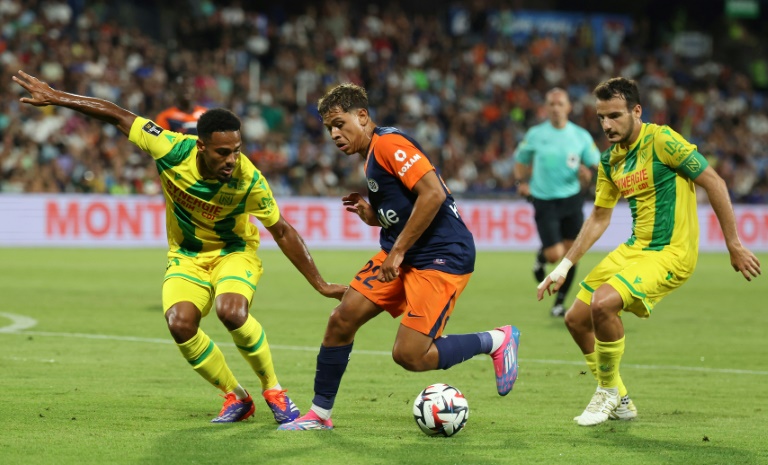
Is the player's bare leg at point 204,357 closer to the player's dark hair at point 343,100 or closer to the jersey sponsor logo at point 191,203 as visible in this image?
the jersey sponsor logo at point 191,203

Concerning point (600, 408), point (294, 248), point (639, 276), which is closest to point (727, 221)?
point (639, 276)

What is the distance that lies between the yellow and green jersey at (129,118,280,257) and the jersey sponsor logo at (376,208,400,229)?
2.48ft

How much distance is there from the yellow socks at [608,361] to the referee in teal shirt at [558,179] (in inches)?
246

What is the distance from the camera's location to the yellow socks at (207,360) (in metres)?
6.71

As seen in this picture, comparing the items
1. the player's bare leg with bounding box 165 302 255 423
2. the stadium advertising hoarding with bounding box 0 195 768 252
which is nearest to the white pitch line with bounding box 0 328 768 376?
the player's bare leg with bounding box 165 302 255 423

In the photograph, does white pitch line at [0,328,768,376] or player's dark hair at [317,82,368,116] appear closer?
player's dark hair at [317,82,368,116]

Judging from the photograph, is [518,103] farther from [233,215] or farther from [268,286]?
[233,215]

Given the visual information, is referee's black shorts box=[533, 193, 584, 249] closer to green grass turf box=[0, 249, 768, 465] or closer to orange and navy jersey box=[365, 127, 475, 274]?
green grass turf box=[0, 249, 768, 465]

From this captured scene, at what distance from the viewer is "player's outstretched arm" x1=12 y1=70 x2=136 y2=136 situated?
6.95 m

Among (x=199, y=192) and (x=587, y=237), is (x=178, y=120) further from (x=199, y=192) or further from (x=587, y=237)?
(x=587, y=237)

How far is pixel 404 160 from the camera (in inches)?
250

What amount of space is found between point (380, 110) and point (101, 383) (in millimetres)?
20956

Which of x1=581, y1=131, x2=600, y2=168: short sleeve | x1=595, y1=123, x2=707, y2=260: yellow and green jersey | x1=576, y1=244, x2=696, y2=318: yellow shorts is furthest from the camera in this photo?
x1=581, y1=131, x2=600, y2=168: short sleeve

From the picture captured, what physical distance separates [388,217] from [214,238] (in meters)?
1.26
